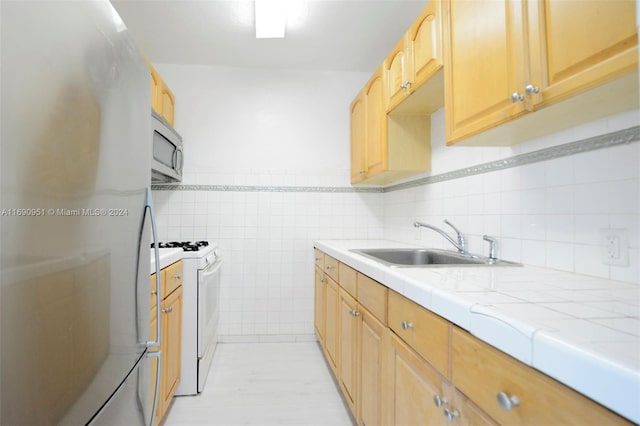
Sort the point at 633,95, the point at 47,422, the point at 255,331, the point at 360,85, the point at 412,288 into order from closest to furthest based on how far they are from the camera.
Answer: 1. the point at 47,422
2. the point at 633,95
3. the point at 412,288
4. the point at 255,331
5. the point at 360,85

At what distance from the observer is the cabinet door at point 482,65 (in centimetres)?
100

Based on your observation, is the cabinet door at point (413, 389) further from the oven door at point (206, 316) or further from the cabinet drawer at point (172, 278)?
the oven door at point (206, 316)

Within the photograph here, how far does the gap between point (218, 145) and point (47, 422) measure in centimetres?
251

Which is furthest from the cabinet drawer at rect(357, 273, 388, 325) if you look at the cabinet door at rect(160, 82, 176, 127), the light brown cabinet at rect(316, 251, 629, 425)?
the cabinet door at rect(160, 82, 176, 127)

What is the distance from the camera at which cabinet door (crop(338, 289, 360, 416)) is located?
60.6 inches

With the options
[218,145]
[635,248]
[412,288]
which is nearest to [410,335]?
[412,288]

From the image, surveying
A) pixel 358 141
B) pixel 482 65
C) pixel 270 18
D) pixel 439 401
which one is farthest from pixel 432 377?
pixel 270 18

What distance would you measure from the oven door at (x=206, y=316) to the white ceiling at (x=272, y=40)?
1.76 m

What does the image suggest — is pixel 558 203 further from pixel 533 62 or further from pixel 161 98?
pixel 161 98

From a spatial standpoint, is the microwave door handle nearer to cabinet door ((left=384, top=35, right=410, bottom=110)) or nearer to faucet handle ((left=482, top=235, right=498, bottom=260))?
cabinet door ((left=384, top=35, right=410, bottom=110))

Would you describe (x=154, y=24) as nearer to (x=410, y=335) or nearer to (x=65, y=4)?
(x=65, y=4)

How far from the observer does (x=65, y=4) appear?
2.23ft

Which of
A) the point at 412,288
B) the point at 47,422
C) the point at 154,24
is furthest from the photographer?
the point at 154,24

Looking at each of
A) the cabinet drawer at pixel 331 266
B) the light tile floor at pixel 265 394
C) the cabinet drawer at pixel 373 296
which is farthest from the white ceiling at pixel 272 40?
the light tile floor at pixel 265 394
